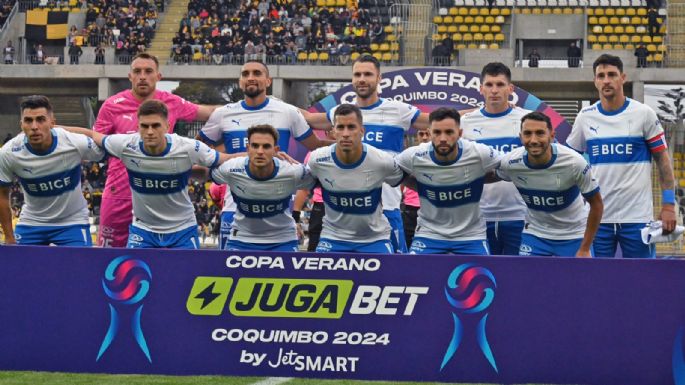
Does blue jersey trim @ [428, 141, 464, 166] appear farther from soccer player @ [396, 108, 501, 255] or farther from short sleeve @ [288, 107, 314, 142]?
short sleeve @ [288, 107, 314, 142]

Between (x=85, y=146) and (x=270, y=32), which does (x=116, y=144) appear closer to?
(x=85, y=146)

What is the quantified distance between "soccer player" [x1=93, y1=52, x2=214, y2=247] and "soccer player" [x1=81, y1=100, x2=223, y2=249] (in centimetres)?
67

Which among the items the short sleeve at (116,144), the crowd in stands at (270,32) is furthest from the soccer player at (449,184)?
the crowd in stands at (270,32)

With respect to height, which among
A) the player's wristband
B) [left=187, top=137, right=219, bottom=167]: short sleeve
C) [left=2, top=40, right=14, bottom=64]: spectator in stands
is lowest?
the player's wristband

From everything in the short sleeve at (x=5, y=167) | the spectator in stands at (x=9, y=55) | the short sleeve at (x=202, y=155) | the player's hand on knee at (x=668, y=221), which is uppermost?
the spectator in stands at (x=9, y=55)

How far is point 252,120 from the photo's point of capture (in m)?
9.01

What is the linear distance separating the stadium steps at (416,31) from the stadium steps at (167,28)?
752 centimetres

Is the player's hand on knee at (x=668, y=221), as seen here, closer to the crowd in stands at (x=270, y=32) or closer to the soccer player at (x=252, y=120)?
the soccer player at (x=252, y=120)

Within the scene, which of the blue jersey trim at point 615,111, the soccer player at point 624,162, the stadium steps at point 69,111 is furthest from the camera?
the stadium steps at point 69,111

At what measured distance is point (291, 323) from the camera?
261 inches

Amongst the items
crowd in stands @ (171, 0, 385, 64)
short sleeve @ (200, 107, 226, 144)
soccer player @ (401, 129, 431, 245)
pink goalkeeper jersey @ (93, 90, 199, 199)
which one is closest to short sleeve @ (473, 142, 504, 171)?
short sleeve @ (200, 107, 226, 144)

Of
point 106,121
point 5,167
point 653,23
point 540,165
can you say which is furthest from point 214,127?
point 653,23

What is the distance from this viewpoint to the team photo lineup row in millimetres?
7703

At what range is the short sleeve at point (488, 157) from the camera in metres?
7.71
